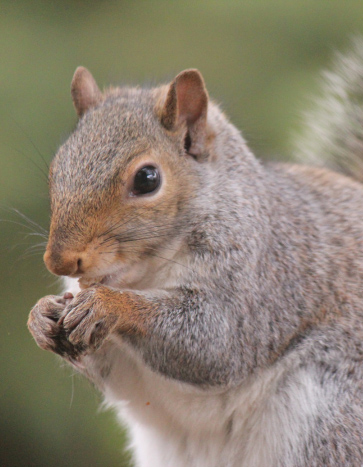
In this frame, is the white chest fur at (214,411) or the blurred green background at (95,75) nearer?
the white chest fur at (214,411)

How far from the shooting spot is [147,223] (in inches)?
46.3

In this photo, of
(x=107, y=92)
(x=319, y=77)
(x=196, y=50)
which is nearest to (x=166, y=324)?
(x=107, y=92)

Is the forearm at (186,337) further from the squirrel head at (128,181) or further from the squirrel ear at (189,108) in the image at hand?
the squirrel ear at (189,108)

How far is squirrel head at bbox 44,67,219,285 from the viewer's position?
1.12m

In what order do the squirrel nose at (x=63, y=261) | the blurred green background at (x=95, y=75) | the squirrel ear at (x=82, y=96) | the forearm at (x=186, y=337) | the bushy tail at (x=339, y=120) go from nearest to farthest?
1. the squirrel nose at (x=63, y=261)
2. the forearm at (x=186, y=337)
3. the squirrel ear at (x=82, y=96)
4. the bushy tail at (x=339, y=120)
5. the blurred green background at (x=95, y=75)

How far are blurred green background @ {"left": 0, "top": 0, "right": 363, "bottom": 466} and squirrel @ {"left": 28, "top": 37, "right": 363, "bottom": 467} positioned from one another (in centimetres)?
26

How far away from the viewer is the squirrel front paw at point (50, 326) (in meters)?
1.16

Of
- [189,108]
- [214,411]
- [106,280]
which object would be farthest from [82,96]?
[214,411]

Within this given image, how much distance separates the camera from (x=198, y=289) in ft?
4.05

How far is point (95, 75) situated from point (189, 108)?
4.18 ft

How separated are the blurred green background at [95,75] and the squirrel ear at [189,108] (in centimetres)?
25

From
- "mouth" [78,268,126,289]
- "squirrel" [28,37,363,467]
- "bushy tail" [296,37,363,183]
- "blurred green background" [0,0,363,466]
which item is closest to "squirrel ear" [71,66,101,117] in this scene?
"squirrel" [28,37,363,467]

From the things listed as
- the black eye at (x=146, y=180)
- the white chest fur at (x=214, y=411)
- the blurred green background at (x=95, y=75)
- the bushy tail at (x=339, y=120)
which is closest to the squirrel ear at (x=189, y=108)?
the black eye at (x=146, y=180)

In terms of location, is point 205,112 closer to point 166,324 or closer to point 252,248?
point 252,248
